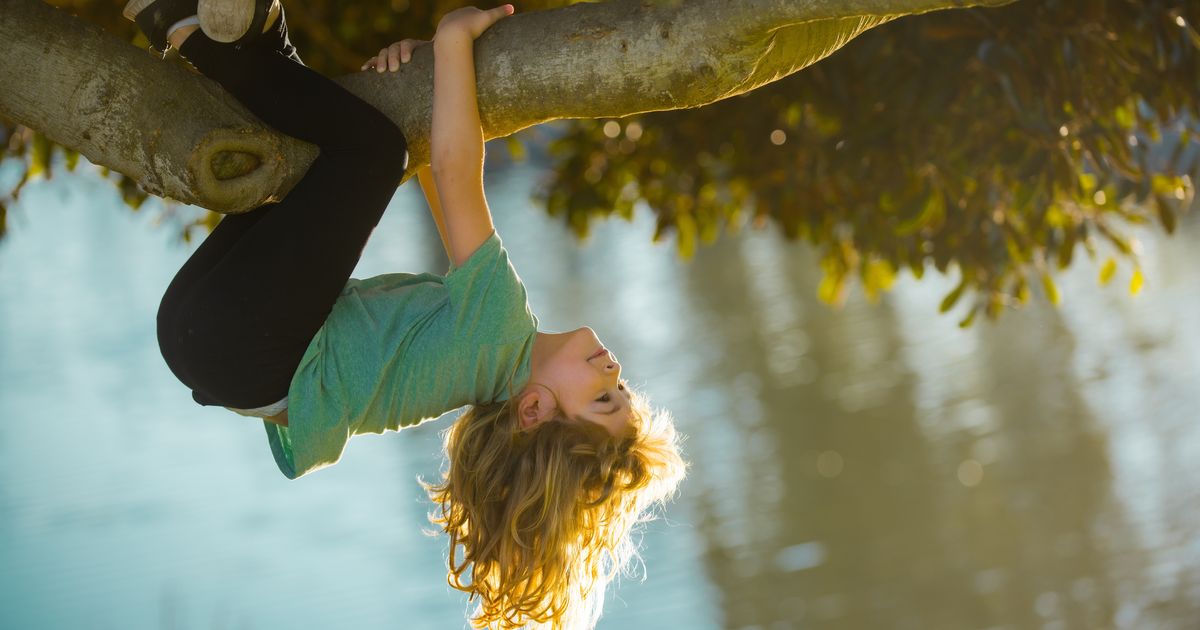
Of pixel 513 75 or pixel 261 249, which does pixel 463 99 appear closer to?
pixel 513 75

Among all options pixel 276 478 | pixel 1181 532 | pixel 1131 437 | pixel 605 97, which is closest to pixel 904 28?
pixel 605 97

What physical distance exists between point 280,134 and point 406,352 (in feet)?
1.75

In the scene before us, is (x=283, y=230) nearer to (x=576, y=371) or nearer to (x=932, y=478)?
(x=576, y=371)

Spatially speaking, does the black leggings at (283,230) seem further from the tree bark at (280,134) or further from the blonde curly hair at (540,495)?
the blonde curly hair at (540,495)

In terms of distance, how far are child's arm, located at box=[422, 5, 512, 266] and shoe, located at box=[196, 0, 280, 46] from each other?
346 millimetres

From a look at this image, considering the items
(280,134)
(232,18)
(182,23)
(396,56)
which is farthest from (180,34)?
(396,56)

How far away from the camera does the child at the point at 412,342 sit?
2.65m

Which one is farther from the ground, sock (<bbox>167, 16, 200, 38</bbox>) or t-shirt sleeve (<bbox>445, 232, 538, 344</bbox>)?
sock (<bbox>167, 16, 200, 38</bbox>)

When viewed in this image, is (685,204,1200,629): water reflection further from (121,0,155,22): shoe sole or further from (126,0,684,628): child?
(121,0,155,22): shoe sole

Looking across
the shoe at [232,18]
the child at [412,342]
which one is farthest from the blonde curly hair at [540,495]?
the shoe at [232,18]

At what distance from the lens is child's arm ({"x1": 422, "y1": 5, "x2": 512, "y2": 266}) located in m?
2.60

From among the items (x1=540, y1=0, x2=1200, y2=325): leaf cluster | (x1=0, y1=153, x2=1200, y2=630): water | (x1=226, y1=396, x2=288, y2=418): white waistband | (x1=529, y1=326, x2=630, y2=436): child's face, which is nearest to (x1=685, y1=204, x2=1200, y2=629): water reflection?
(x1=0, y1=153, x2=1200, y2=630): water

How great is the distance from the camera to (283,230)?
265 cm

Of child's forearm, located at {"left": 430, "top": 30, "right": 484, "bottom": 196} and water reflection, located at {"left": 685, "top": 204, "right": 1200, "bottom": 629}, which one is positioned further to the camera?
water reflection, located at {"left": 685, "top": 204, "right": 1200, "bottom": 629}
